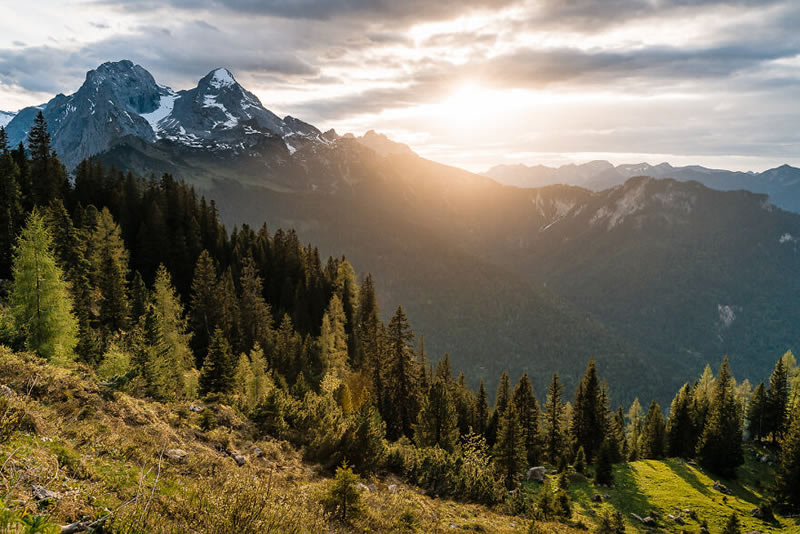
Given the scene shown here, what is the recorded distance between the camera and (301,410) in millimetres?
24406

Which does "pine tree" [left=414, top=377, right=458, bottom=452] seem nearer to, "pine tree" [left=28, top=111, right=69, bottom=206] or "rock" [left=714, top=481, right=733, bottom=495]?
"rock" [left=714, top=481, right=733, bottom=495]

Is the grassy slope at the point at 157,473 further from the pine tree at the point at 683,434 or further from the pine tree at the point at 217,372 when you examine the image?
the pine tree at the point at 683,434

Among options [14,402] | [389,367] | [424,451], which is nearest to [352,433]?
[424,451]

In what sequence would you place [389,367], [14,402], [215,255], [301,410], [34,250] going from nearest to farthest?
[14,402], [301,410], [34,250], [389,367], [215,255]

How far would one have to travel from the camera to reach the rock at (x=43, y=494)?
6365mm

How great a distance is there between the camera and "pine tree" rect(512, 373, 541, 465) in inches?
2121

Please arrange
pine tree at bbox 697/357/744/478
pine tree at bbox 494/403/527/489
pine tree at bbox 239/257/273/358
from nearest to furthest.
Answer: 1. pine tree at bbox 494/403/527/489
2. pine tree at bbox 697/357/744/478
3. pine tree at bbox 239/257/273/358

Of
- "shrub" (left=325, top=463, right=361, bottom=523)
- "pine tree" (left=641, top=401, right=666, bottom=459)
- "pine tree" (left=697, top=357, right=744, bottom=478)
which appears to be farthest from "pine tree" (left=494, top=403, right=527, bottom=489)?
"shrub" (left=325, top=463, right=361, bottom=523)

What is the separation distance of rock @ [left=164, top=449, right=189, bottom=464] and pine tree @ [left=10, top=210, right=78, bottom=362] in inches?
704

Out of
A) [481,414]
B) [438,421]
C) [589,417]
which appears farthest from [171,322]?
[589,417]

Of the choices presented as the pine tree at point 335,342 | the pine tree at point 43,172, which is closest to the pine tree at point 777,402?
the pine tree at point 335,342

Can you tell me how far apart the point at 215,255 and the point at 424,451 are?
62744 millimetres

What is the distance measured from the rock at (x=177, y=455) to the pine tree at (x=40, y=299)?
17.9 m

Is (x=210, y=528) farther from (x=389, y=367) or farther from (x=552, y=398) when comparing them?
(x=552, y=398)
